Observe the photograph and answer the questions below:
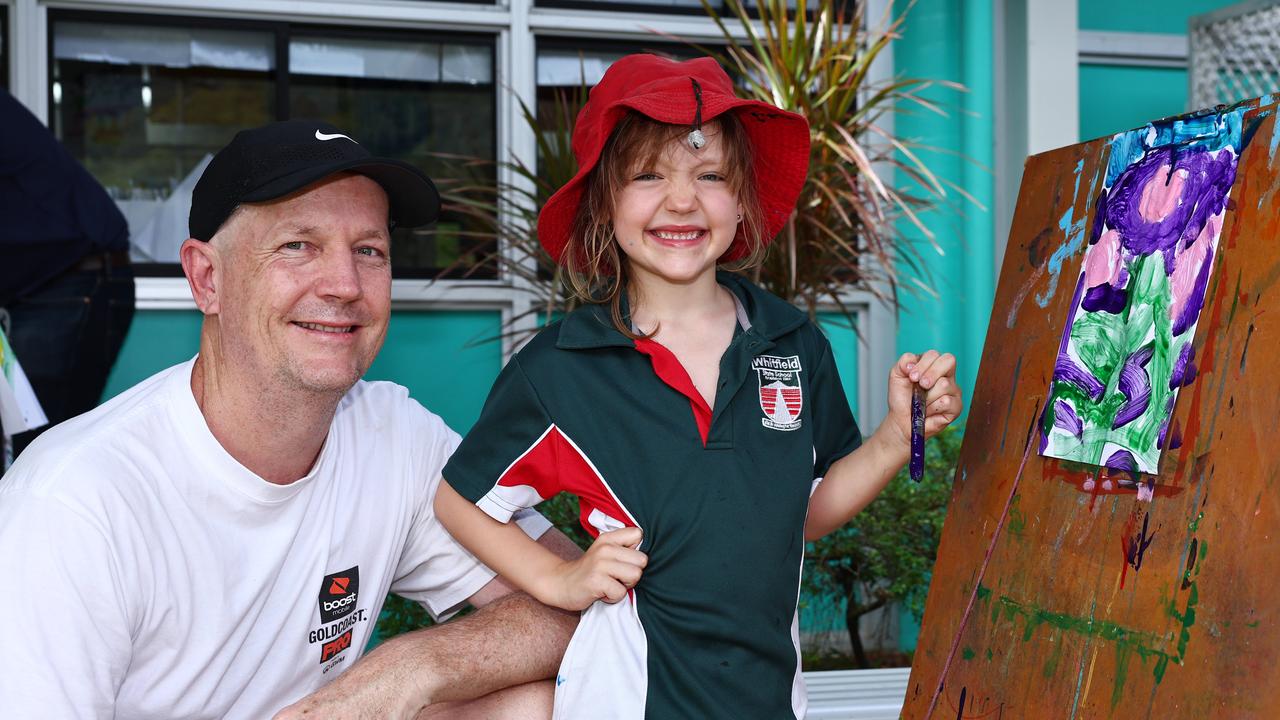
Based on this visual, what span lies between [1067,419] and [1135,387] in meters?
0.13

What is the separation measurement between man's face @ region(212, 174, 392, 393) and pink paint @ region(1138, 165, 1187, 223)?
124 cm

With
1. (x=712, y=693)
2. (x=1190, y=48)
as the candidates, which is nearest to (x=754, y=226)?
(x=712, y=693)

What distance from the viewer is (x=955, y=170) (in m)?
4.83

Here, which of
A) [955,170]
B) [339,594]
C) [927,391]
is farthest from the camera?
[955,170]

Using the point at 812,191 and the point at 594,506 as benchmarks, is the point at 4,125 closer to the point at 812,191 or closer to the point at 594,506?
the point at 594,506

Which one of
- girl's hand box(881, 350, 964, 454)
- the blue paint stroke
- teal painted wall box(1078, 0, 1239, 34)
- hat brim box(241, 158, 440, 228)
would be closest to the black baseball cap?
hat brim box(241, 158, 440, 228)

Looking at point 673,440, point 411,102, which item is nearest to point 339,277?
point 673,440

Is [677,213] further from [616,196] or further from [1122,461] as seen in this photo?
[1122,461]

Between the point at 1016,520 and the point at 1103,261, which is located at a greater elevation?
the point at 1103,261

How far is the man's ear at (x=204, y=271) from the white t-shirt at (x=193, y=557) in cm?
12

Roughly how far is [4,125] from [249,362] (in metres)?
1.57

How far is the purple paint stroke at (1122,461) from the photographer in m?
1.60

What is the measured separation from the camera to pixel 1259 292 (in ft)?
4.79

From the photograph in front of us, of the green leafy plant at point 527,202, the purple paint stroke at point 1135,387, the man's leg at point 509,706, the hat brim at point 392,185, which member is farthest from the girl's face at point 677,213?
the green leafy plant at point 527,202
